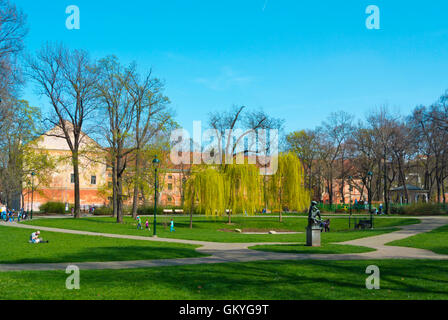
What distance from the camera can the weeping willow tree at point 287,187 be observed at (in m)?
40.8

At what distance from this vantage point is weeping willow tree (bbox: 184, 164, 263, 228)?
3725cm

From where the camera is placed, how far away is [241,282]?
10383 mm

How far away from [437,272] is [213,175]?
26.7 meters

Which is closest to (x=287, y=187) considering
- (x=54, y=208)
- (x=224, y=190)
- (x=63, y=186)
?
(x=224, y=190)

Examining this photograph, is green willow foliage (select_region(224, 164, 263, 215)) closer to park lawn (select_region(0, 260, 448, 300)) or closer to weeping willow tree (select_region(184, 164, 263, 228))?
weeping willow tree (select_region(184, 164, 263, 228))

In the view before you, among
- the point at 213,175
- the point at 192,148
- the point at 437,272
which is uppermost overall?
the point at 192,148

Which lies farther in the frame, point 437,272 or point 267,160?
point 267,160

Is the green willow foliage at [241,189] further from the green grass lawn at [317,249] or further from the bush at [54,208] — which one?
the bush at [54,208]

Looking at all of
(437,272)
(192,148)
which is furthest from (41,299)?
(192,148)

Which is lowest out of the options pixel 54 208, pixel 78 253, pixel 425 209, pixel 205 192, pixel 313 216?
pixel 425 209

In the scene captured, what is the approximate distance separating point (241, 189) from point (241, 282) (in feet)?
97.1

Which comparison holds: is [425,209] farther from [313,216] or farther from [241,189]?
[313,216]
